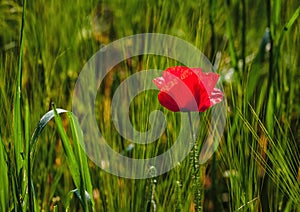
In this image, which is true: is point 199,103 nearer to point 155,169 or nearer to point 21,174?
point 155,169

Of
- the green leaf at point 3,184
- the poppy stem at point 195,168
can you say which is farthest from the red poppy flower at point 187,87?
the green leaf at point 3,184

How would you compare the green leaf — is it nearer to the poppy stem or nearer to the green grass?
the green grass

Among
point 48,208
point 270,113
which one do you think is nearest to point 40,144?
point 48,208

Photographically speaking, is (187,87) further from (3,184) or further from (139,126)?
(3,184)

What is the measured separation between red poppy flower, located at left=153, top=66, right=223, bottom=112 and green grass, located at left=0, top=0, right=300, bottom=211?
37 millimetres

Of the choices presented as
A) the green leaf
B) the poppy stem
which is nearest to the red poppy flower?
the poppy stem

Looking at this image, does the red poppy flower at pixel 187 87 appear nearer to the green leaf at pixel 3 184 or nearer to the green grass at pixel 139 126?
the green grass at pixel 139 126

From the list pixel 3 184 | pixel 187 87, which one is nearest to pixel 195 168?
pixel 187 87

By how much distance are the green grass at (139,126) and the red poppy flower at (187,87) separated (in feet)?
0.12

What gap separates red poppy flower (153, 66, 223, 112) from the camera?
0.74m

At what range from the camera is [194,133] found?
765 millimetres

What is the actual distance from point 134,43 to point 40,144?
26cm

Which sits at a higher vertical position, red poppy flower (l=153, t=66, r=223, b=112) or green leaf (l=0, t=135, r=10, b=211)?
red poppy flower (l=153, t=66, r=223, b=112)

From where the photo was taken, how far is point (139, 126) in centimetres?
84
